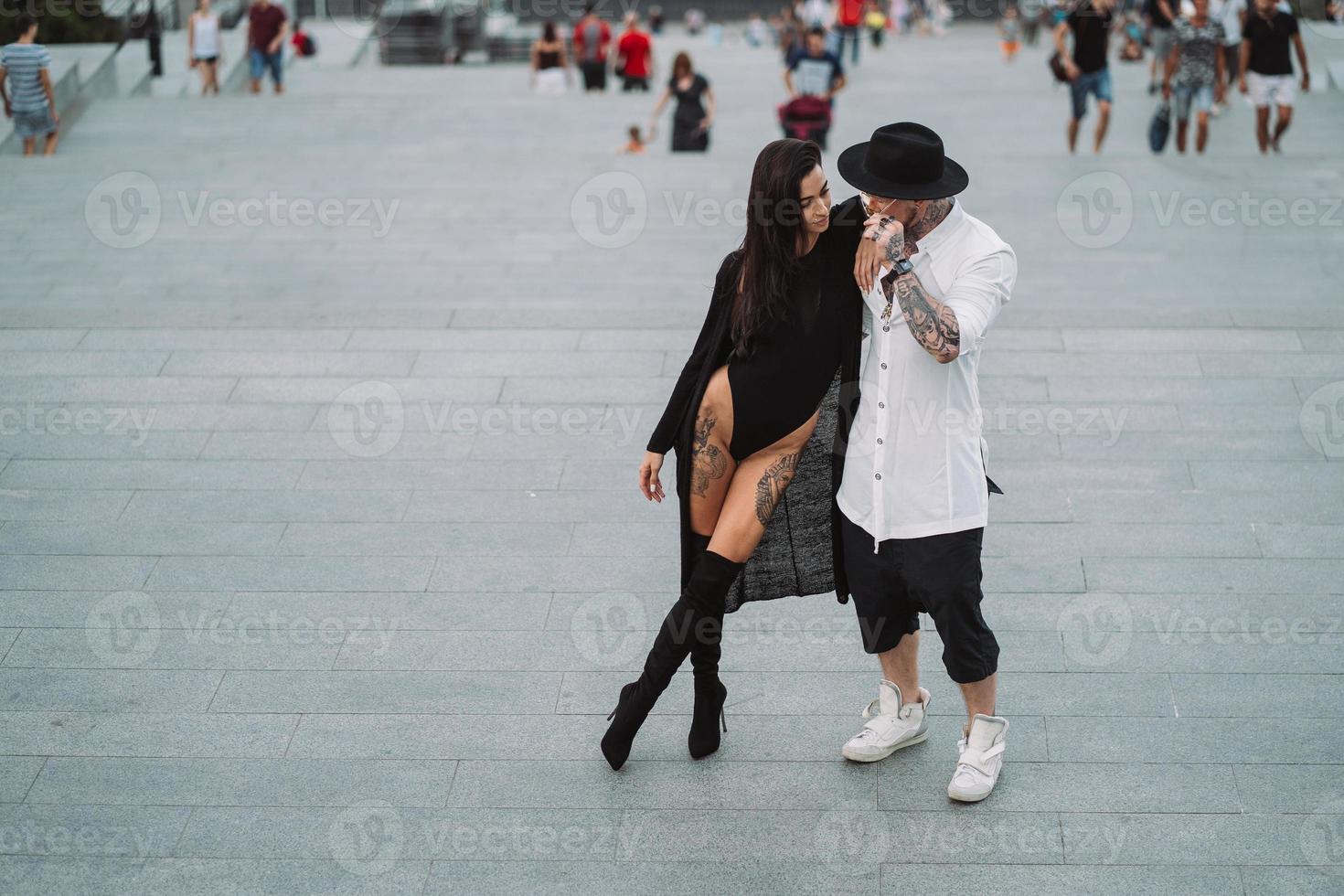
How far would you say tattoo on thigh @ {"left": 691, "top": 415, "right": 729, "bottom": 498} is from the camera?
13.4 ft

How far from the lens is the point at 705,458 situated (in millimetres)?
4090

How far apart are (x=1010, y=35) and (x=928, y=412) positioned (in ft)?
83.8

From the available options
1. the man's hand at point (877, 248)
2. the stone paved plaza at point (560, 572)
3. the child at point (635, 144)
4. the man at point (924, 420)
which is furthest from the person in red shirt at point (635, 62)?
the man's hand at point (877, 248)

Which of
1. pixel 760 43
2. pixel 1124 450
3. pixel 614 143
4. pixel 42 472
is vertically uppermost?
pixel 1124 450

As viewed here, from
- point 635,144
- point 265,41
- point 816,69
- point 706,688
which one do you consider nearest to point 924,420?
point 706,688

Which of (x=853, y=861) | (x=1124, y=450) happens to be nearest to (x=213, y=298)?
(x=1124, y=450)

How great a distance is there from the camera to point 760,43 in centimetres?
3556

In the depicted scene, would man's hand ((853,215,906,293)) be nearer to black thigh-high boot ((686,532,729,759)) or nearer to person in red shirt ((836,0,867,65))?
black thigh-high boot ((686,532,729,759))

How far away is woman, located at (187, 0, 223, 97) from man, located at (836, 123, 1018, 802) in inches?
594

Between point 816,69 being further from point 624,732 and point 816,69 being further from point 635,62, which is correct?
point 624,732

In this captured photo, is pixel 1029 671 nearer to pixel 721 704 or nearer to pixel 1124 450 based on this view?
pixel 721 704

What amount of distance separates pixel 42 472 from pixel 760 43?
3122 centimetres

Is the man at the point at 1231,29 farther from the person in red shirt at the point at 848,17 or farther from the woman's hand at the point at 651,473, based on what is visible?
the woman's hand at the point at 651,473

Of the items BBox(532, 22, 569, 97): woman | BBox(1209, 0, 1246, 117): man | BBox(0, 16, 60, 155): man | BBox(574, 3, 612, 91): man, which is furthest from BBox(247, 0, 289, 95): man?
BBox(1209, 0, 1246, 117): man
